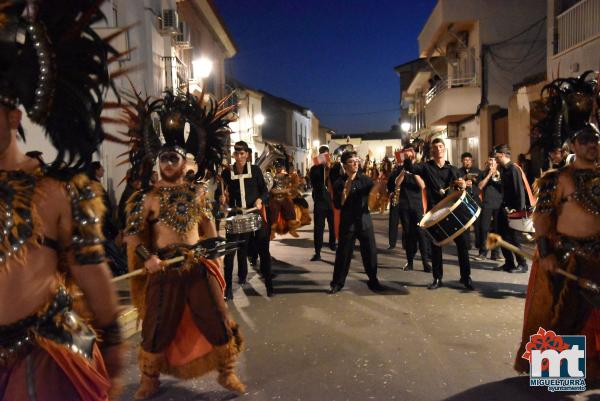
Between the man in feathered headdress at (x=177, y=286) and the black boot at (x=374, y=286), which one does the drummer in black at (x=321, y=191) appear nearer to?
the black boot at (x=374, y=286)

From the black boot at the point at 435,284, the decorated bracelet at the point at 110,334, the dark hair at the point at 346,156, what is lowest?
the black boot at the point at 435,284

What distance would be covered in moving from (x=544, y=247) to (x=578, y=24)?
11053mm

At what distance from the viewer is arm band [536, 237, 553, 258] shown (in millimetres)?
3999

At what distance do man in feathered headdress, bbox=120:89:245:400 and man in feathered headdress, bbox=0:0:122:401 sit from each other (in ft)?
5.88

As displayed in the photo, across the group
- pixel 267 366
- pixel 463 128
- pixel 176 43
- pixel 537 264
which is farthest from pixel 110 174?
pixel 463 128

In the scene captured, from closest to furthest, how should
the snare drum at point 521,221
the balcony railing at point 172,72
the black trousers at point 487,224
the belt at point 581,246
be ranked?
the belt at point 581,246 → the snare drum at point 521,221 → the black trousers at point 487,224 → the balcony railing at point 172,72

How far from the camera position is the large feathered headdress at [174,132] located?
4.70 meters

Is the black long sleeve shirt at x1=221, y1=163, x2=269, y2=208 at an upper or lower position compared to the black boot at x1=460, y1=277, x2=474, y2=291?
upper

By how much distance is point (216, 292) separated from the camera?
13.7 ft

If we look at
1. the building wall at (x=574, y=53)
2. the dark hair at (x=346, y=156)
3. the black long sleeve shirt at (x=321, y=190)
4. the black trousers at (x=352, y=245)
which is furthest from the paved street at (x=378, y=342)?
the building wall at (x=574, y=53)

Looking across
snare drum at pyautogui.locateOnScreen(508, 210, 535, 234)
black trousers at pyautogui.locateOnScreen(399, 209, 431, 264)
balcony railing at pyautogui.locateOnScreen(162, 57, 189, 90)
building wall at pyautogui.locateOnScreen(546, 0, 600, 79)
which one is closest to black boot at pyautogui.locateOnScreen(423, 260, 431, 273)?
black trousers at pyautogui.locateOnScreen(399, 209, 431, 264)

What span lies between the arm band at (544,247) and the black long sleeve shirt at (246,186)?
411 cm

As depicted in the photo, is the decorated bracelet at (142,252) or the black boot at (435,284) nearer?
the decorated bracelet at (142,252)

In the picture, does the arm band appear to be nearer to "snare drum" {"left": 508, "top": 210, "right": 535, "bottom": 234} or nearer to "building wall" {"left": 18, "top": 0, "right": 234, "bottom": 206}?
"snare drum" {"left": 508, "top": 210, "right": 535, "bottom": 234}
